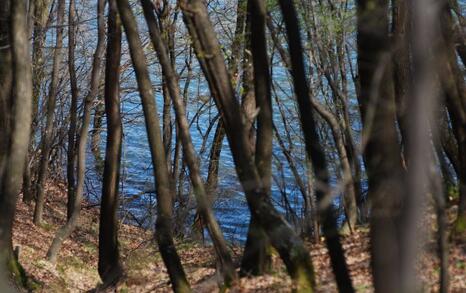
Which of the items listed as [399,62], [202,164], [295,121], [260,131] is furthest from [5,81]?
[202,164]

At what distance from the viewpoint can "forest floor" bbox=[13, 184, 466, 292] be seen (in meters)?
10.3

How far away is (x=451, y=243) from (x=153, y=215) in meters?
13.6

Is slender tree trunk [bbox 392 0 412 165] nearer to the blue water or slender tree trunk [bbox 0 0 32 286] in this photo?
slender tree trunk [bbox 0 0 32 286]

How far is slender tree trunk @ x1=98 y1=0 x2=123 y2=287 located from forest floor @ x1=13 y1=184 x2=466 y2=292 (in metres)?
0.38

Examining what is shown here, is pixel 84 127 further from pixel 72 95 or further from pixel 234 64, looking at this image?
pixel 234 64

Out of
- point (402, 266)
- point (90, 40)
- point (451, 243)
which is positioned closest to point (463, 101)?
point (451, 243)

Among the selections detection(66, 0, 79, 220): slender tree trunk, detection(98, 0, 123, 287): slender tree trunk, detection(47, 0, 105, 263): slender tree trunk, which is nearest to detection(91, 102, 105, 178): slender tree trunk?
detection(66, 0, 79, 220): slender tree trunk

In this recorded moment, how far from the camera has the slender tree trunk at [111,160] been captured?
46.4ft

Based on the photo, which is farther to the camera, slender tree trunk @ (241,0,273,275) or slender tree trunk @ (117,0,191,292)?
slender tree trunk @ (117,0,191,292)

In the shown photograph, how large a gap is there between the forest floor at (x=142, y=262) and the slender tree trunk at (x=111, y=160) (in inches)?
15.0

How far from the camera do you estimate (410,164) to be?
500 centimetres

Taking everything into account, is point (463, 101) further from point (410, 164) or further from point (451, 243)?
point (410, 164)

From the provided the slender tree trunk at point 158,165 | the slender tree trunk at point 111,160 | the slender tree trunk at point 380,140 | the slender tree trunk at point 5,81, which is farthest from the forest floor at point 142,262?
the slender tree trunk at point 5,81

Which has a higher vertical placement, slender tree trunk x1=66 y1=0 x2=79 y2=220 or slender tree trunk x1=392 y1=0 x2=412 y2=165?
slender tree trunk x1=66 y1=0 x2=79 y2=220
